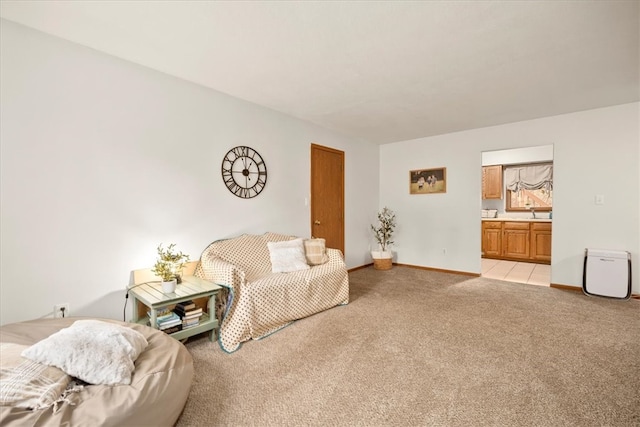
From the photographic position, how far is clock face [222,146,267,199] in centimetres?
340

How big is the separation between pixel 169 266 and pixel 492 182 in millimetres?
6882

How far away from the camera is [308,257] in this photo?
143 inches

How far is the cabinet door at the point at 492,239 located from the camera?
6461 mm

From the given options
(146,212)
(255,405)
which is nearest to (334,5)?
(146,212)

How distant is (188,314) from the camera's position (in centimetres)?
249

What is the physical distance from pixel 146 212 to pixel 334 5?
2.32 metres

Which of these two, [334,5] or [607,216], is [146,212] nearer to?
[334,5]

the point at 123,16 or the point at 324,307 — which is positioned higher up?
the point at 123,16

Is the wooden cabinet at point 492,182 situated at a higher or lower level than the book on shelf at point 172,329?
higher

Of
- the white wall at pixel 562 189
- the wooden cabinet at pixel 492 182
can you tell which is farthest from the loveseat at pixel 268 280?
the wooden cabinet at pixel 492 182

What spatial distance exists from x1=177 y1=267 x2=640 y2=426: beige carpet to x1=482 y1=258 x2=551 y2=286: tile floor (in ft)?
4.02

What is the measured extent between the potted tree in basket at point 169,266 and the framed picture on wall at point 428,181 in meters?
4.21

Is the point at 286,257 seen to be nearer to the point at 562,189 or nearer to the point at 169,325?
the point at 169,325

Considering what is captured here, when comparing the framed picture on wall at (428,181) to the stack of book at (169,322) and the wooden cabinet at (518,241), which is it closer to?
the wooden cabinet at (518,241)
